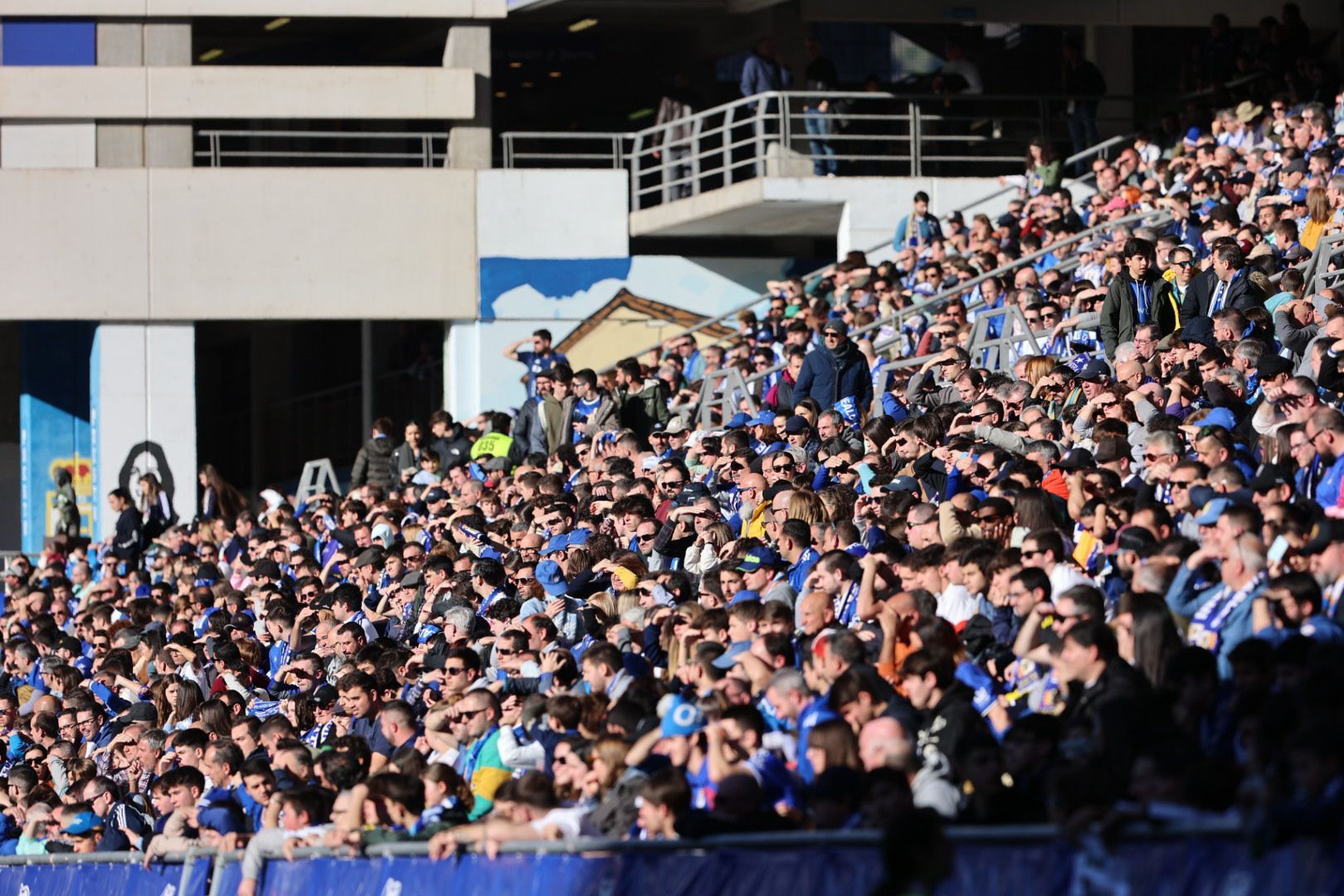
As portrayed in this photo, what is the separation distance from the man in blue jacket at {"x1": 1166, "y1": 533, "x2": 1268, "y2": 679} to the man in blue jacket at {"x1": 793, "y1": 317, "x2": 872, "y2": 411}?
7.56 m

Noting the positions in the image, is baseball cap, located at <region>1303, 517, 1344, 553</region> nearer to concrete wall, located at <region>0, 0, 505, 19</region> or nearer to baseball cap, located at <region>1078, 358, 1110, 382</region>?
baseball cap, located at <region>1078, 358, 1110, 382</region>

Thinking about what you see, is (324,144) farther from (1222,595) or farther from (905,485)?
(1222,595)

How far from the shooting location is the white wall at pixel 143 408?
2606 cm

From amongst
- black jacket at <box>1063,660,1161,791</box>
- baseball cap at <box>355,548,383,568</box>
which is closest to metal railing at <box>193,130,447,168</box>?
baseball cap at <box>355,548,383,568</box>

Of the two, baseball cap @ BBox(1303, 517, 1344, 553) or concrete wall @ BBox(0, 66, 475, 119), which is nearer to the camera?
baseball cap @ BBox(1303, 517, 1344, 553)

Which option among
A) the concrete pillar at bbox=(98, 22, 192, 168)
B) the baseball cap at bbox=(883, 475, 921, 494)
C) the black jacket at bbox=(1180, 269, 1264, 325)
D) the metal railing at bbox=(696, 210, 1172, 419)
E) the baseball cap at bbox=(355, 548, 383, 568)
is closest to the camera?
the baseball cap at bbox=(883, 475, 921, 494)

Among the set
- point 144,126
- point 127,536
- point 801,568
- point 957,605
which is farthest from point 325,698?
point 144,126

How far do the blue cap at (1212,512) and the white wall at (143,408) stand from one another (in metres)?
18.5

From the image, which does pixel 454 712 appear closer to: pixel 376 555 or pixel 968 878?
pixel 968 878

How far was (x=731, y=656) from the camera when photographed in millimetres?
9602

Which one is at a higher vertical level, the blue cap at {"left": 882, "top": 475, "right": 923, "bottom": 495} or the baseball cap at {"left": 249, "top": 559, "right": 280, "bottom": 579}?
the blue cap at {"left": 882, "top": 475, "right": 923, "bottom": 495}

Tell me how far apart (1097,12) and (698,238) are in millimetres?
5577

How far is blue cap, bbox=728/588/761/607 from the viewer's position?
10.4 m

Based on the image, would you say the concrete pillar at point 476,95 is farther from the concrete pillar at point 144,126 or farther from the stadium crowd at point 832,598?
the stadium crowd at point 832,598
